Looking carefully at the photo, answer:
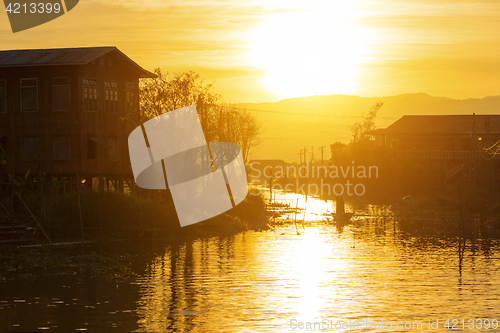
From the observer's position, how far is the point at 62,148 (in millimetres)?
46375

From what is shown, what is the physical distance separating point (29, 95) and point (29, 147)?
13.5ft

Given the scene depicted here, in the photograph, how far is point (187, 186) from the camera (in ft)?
166

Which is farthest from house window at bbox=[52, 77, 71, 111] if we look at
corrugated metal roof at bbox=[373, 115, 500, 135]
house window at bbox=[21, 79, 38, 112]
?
corrugated metal roof at bbox=[373, 115, 500, 135]

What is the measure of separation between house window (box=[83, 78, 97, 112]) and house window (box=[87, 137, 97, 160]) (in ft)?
8.34

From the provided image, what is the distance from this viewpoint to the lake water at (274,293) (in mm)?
20109

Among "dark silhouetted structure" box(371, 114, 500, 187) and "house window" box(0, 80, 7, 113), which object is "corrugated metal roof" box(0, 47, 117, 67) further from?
"dark silhouetted structure" box(371, 114, 500, 187)

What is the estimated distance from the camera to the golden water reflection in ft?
69.7

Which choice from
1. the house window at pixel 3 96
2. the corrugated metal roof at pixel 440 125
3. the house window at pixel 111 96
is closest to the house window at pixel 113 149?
the house window at pixel 111 96

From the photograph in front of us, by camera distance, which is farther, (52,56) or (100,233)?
(52,56)

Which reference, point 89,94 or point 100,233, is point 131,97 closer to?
point 89,94

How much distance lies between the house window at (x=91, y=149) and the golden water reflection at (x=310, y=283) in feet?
38.7

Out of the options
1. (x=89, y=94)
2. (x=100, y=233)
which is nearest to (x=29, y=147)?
(x=89, y=94)

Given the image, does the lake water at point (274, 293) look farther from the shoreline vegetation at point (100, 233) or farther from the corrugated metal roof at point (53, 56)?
the corrugated metal roof at point (53, 56)

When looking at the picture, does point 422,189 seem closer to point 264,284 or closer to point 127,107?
point 127,107
